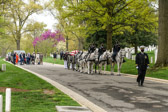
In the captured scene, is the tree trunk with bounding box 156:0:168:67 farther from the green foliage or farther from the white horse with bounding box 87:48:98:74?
the white horse with bounding box 87:48:98:74

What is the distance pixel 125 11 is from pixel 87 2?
14.2 ft

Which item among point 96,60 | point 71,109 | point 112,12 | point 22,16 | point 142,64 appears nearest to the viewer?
point 71,109

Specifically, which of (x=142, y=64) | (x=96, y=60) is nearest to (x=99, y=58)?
(x=96, y=60)

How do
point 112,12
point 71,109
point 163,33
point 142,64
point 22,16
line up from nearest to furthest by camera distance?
A: point 71,109, point 142,64, point 163,33, point 112,12, point 22,16

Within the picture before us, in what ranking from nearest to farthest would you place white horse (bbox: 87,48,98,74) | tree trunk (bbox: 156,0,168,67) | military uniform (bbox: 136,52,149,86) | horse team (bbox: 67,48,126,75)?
military uniform (bbox: 136,52,149,86) < tree trunk (bbox: 156,0,168,67) < horse team (bbox: 67,48,126,75) < white horse (bbox: 87,48,98,74)

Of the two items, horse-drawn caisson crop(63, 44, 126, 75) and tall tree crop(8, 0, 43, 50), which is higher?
tall tree crop(8, 0, 43, 50)

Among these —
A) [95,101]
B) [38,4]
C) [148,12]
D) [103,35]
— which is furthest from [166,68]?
[38,4]

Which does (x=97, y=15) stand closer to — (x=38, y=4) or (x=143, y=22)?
(x=143, y=22)

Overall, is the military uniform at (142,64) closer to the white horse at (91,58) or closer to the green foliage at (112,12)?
the white horse at (91,58)

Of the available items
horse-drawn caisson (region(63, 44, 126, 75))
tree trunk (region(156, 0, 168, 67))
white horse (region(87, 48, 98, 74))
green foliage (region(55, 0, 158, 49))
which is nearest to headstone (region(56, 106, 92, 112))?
horse-drawn caisson (region(63, 44, 126, 75))

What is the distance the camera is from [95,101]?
9414mm

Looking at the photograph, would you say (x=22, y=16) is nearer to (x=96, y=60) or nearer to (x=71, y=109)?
(x=96, y=60)

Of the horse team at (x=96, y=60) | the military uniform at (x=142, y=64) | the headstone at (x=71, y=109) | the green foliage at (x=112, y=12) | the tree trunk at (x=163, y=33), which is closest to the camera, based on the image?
the headstone at (x=71, y=109)

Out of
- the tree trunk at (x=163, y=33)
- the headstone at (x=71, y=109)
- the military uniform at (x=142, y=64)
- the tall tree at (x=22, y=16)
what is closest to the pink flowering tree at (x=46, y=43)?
the tall tree at (x=22, y=16)
